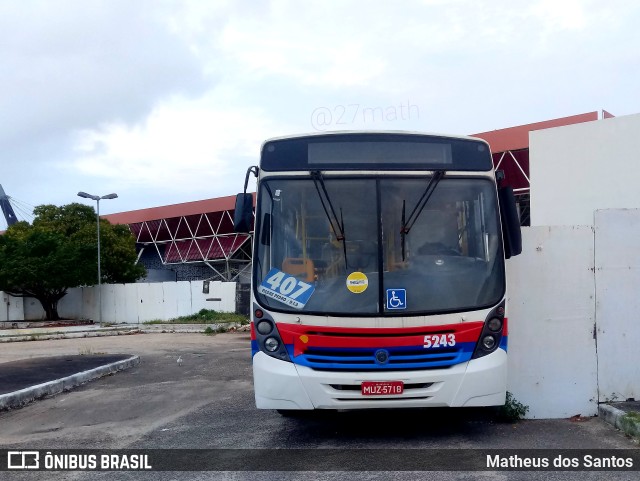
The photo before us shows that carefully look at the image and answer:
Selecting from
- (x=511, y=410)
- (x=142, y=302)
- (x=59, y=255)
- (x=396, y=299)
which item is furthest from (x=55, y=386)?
(x=59, y=255)

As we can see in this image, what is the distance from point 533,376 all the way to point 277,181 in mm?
3538

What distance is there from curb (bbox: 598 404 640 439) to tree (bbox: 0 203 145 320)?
3601 centimetres

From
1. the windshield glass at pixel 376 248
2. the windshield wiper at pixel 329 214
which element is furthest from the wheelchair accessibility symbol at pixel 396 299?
the windshield wiper at pixel 329 214

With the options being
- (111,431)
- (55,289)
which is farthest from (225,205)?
(111,431)

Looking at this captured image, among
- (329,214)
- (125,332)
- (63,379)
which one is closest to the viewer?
(329,214)

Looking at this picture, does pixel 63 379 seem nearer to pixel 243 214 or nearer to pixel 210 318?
pixel 243 214

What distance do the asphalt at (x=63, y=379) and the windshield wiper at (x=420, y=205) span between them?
9.17 feet

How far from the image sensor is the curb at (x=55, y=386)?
9.97m

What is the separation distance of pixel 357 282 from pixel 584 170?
12860 millimetres

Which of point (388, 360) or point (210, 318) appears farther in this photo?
point (210, 318)

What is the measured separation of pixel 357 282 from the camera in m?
6.79

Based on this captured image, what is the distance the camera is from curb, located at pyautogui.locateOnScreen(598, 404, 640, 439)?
6.80 m

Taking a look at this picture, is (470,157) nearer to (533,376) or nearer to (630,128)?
(533,376)

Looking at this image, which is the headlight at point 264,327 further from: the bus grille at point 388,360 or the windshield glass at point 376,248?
the bus grille at point 388,360
